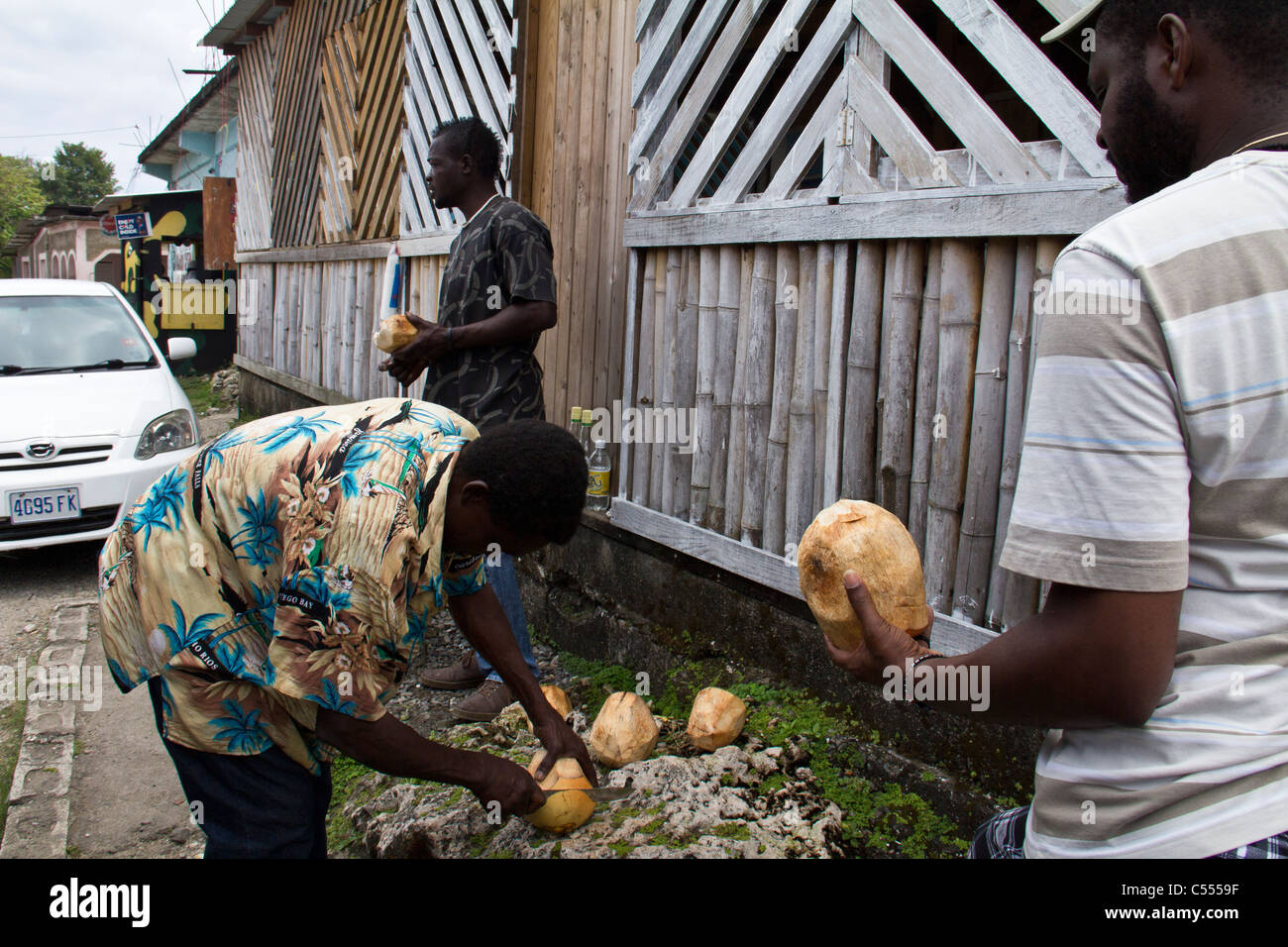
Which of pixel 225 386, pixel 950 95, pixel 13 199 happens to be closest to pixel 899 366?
pixel 950 95

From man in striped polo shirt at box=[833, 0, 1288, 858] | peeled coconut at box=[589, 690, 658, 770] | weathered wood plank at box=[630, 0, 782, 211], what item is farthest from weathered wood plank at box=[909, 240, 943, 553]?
man in striped polo shirt at box=[833, 0, 1288, 858]

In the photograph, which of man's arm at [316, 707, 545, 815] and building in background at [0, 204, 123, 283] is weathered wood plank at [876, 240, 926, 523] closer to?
man's arm at [316, 707, 545, 815]

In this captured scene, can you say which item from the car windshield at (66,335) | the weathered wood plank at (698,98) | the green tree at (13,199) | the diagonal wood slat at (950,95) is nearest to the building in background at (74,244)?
the green tree at (13,199)

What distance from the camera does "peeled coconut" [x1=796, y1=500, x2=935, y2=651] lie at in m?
1.82

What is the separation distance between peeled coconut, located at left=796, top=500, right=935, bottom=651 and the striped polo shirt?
2.15 feet

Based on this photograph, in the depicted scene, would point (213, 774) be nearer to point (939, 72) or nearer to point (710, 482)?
point (710, 482)

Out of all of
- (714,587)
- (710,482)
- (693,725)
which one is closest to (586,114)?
(710,482)

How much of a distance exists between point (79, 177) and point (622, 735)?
5597cm

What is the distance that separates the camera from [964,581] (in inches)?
123

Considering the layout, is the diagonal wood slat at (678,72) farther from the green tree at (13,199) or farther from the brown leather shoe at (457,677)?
the green tree at (13,199)

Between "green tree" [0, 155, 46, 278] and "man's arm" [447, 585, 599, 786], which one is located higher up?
"green tree" [0, 155, 46, 278]

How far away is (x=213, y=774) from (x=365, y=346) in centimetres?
658

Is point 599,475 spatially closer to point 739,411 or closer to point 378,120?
point 739,411

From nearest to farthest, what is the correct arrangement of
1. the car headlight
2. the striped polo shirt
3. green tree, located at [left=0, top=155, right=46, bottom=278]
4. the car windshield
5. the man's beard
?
the striped polo shirt < the man's beard < the car headlight < the car windshield < green tree, located at [left=0, top=155, right=46, bottom=278]
